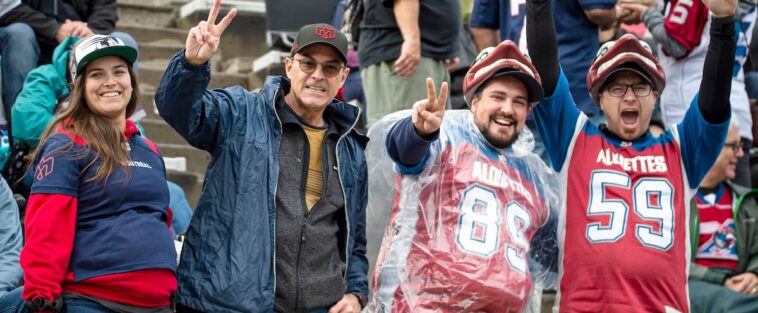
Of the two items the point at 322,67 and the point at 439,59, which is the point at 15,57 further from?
the point at 322,67

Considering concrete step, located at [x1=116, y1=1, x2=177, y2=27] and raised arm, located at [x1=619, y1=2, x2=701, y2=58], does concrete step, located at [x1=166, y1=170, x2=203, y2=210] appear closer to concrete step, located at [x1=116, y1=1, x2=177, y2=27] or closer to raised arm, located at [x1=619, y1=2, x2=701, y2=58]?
concrete step, located at [x1=116, y1=1, x2=177, y2=27]

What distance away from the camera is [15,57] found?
7.06 meters

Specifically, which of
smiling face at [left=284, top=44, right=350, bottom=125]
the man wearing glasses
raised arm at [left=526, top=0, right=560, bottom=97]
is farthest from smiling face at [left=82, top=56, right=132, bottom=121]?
the man wearing glasses

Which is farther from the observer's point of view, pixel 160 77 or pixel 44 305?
pixel 160 77

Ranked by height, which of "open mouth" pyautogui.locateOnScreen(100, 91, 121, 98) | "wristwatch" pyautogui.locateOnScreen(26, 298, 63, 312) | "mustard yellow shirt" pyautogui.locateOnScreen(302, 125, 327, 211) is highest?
"open mouth" pyautogui.locateOnScreen(100, 91, 121, 98)

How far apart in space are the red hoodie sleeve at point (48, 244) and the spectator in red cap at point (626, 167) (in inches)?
79.9

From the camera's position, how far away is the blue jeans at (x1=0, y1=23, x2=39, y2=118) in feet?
22.9

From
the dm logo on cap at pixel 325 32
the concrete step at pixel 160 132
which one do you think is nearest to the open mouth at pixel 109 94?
the dm logo on cap at pixel 325 32

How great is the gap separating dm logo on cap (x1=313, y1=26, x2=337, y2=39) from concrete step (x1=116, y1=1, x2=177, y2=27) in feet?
16.3

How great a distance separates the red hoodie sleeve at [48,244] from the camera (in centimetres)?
424

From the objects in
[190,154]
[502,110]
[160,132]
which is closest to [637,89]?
[502,110]

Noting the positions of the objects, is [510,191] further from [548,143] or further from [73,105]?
[73,105]

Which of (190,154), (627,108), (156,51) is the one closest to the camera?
(627,108)

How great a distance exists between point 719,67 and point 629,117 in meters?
0.42
